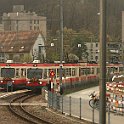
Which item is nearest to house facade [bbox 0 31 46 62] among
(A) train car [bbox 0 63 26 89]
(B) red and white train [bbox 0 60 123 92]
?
(B) red and white train [bbox 0 60 123 92]

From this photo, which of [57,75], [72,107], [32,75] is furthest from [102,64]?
[57,75]

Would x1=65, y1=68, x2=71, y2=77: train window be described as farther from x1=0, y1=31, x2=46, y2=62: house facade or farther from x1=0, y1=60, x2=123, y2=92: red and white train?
x1=0, y1=31, x2=46, y2=62: house facade

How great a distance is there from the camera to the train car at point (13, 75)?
38906 mm

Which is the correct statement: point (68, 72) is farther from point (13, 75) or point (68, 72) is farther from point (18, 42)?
point (18, 42)

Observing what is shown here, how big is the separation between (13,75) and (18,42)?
228 ft

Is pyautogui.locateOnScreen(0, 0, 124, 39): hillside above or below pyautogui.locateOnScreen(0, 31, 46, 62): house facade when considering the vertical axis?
above

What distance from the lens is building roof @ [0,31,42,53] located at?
341ft

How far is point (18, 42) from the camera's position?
356 feet

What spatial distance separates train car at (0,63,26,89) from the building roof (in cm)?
6308

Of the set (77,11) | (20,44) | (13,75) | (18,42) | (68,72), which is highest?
(77,11)

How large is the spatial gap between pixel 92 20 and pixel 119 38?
21166 mm

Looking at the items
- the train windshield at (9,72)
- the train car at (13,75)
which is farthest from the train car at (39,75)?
the train windshield at (9,72)

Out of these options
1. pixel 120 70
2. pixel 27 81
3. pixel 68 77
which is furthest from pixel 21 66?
pixel 120 70

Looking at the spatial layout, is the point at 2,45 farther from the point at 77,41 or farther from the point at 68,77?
the point at 68,77
